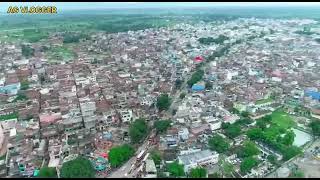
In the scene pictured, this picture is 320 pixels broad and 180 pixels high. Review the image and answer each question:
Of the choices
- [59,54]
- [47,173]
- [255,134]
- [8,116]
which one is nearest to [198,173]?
[255,134]

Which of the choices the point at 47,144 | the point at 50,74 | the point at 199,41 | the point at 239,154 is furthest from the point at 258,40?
the point at 47,144

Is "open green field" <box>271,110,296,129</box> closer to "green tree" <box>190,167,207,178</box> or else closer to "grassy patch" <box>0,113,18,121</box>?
"green tree" <box>190,167,207,178</box>

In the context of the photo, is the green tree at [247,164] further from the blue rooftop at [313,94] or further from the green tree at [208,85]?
the green tree at [208,85]

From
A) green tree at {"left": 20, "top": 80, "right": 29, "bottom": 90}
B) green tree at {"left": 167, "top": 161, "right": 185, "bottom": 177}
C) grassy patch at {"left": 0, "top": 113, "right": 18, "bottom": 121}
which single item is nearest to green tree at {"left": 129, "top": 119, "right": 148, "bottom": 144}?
green tree at {"left": 167, "top": 161, "right": 185, "bottom": 177}

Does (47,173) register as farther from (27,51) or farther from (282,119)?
(27,51)

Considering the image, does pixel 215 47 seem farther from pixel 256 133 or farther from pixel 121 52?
pixel 256 133

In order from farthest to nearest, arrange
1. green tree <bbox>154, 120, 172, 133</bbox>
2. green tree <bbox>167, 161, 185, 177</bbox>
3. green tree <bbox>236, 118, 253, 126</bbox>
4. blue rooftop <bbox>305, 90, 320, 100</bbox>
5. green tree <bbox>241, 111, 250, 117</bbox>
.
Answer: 1. blue rooftop <bbox>305, 90, 320, 100</bbox>
2. green tree <bbox>241, 111, 250, 117</bbox>
3. green tree <bbox>236, 118, 253, 126</bbox>
4. green tree <bbox>154, 120, 172, 133</bbox>
5. green tree <bbox>167, 161, 185, 177</bbox>
